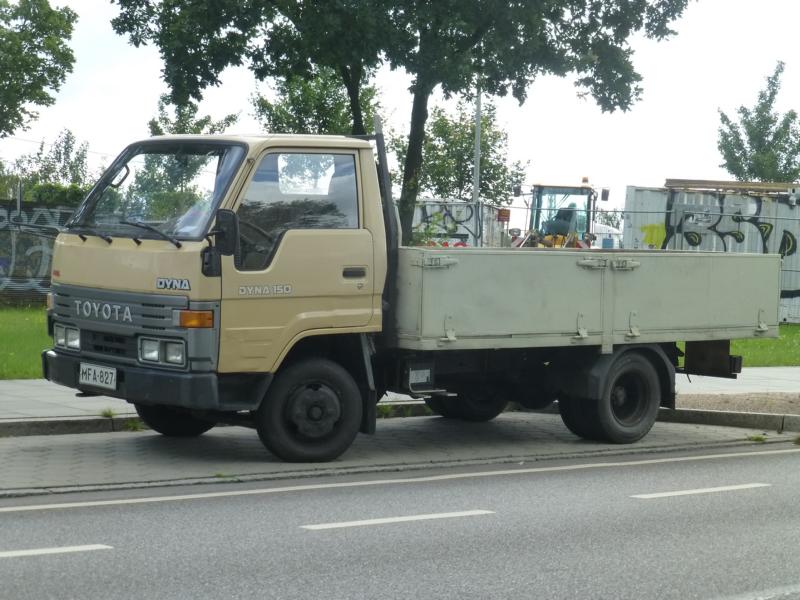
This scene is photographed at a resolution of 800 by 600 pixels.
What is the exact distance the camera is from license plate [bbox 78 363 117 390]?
999 cm

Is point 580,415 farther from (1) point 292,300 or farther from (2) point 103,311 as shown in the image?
(2) point 103,311

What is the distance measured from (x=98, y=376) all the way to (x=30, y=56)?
51.4 m

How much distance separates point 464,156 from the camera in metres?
52.8

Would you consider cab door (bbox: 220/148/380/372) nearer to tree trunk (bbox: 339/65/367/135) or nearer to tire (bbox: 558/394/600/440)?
tire (bbox: 558/394/600/440)

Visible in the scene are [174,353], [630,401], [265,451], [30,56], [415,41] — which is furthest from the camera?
[30,56]

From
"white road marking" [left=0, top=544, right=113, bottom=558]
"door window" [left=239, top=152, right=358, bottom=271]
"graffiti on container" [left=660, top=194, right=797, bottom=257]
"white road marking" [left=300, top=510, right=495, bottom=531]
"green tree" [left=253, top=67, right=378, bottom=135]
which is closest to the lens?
"white road marking" [left=0, top=544, right=113, bottom=558]

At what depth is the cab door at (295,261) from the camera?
9.83 meters

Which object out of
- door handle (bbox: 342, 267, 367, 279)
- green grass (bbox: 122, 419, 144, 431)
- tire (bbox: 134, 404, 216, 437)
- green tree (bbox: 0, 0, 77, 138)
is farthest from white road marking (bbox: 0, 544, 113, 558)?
green tree (bbox: 0, 0, 77, 138)

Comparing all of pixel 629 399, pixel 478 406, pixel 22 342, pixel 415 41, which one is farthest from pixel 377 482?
pixel 415 41

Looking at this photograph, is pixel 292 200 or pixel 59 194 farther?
pixel 59 194

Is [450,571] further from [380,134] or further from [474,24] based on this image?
[474,24]

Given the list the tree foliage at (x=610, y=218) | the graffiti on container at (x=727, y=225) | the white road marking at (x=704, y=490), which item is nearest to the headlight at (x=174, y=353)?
the white road marking at (x=704, y=490)

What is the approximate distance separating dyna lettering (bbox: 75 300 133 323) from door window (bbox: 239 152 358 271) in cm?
92

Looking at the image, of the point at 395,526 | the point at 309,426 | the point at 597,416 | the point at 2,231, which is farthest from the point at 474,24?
the point at 395,526
